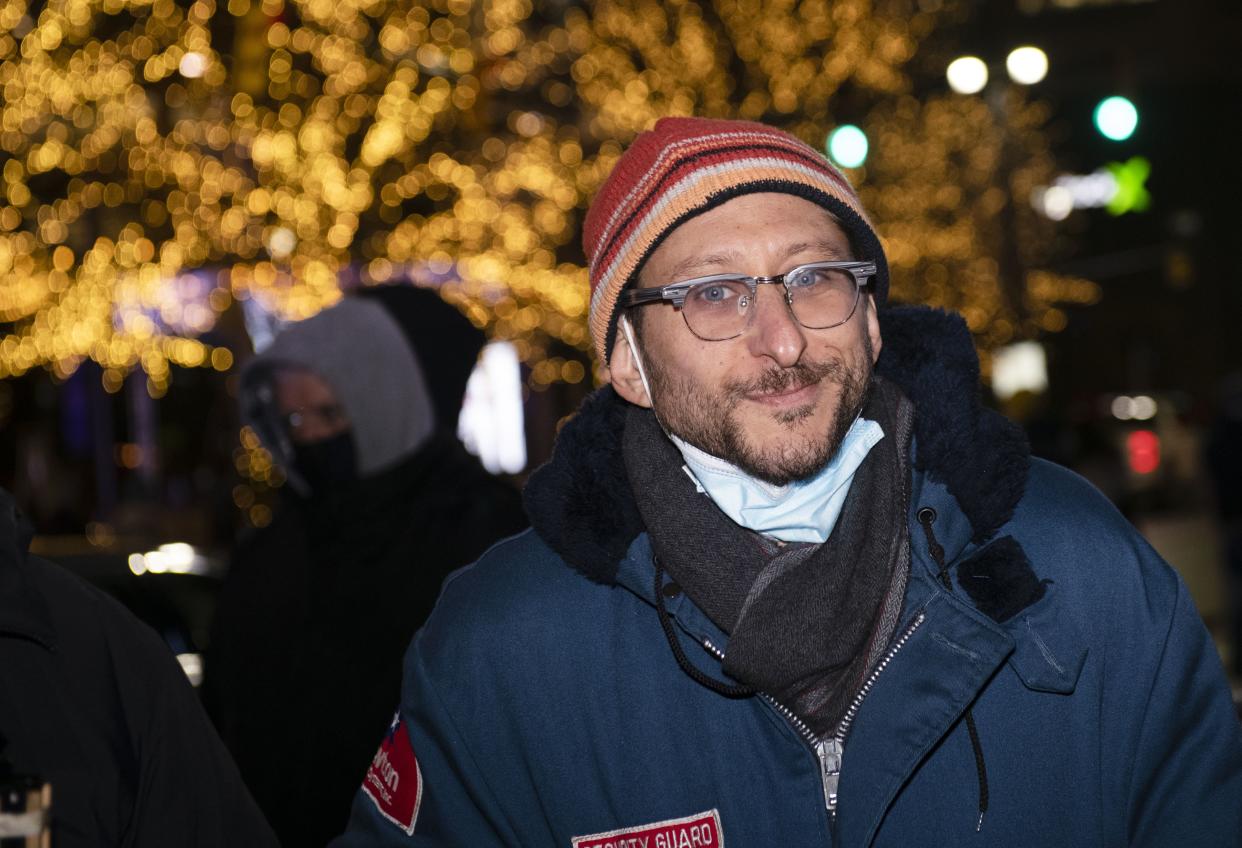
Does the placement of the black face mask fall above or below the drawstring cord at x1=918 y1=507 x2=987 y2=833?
above

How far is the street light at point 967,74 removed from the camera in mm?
13203

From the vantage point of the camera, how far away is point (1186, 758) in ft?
7.88

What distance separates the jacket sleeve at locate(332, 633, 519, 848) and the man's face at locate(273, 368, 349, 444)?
2.10 metres

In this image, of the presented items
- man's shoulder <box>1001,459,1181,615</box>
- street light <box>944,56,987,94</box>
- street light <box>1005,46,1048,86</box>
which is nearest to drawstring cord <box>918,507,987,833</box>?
man's shoulder <box>1001,459,1181,615</box>

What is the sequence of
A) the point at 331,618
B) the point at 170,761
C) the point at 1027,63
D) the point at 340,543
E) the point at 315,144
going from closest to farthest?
the point at 170,761
the point at 331,618
the point at 340,543
the point at 315,144
the point at 1027,63

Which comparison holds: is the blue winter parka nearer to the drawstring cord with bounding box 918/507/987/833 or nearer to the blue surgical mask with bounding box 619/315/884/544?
the drawstring cord with bounding box 918/507/987/833

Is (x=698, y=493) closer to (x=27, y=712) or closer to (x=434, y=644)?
(x=434, y=644)

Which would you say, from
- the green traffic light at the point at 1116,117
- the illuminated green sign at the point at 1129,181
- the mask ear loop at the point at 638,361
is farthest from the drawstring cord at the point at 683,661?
the illuminated green sign at the point at 1129,181

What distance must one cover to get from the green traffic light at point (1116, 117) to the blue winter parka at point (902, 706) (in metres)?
11.4

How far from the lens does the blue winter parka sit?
7.90 ft

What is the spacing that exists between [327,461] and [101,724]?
2.19 meters

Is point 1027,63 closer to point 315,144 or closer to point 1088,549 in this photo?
point 315,144

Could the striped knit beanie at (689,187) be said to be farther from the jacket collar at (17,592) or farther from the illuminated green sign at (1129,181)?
the illuminated green sign at (1129,181)

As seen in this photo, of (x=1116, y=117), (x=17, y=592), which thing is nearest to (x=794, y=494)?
(x=17, y=592)
